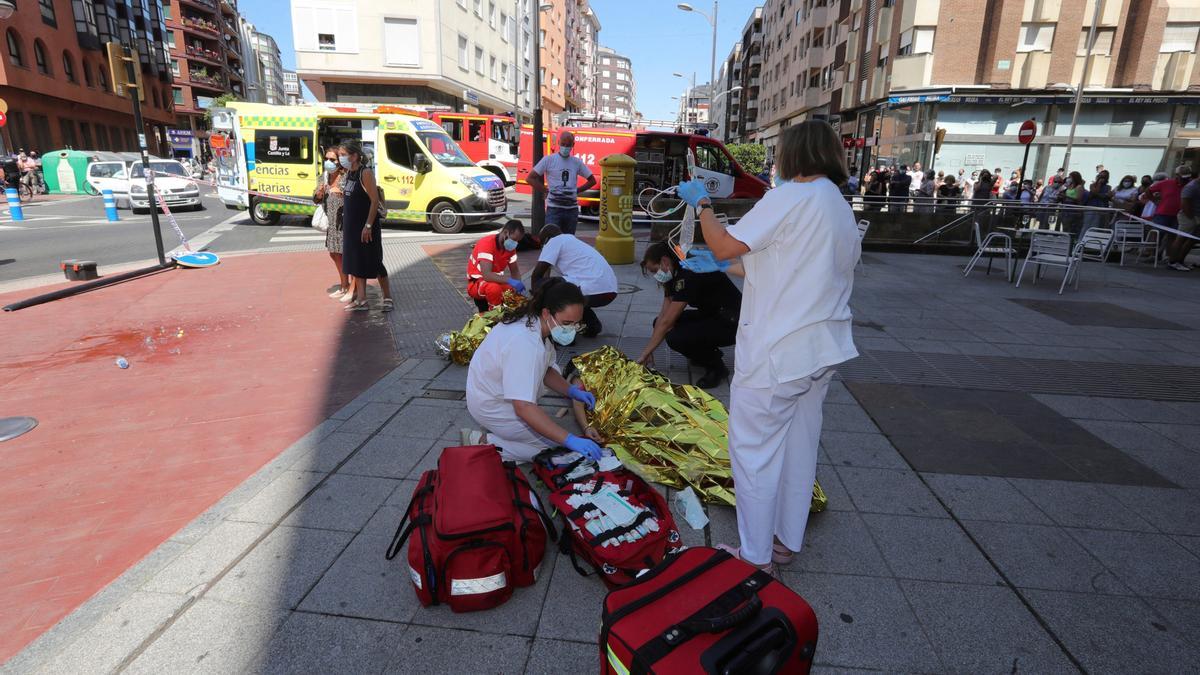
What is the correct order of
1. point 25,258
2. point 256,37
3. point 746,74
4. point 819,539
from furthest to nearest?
1. point 256,37
2. point 746,74
3. point 25,258
4. point 819,539

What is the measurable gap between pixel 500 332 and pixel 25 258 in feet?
41.2

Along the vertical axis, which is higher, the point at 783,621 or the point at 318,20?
the point at 318,20

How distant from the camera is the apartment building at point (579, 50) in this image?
233ft

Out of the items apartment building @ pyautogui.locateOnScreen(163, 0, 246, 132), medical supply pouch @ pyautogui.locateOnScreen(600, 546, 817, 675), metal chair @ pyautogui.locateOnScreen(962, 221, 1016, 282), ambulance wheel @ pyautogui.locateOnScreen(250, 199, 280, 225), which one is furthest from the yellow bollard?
apartment building @ pyautogui.locateOnScreen(163, 0, 246, 132)

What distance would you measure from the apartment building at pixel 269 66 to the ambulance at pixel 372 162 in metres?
109

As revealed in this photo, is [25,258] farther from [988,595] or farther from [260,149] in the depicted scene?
[988,595]

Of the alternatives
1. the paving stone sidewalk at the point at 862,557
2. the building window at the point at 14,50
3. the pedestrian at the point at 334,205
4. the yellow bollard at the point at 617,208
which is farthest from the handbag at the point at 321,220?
the building window at the point at 14,50

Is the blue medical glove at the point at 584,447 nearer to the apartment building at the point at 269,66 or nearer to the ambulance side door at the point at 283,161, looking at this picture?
the ambulance side door at the point at 283,161

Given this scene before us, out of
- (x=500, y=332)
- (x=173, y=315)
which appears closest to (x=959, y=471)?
(x=500, y=332)

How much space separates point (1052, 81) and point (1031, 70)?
3.38 ft

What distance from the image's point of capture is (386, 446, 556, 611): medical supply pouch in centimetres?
237

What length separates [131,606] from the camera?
2475 mm

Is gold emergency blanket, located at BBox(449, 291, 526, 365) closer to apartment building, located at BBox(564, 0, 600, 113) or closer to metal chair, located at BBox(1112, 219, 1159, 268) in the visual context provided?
metal chair, located at BBox(1112, 219, 1159, 268)

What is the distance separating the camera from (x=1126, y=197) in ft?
47.1
